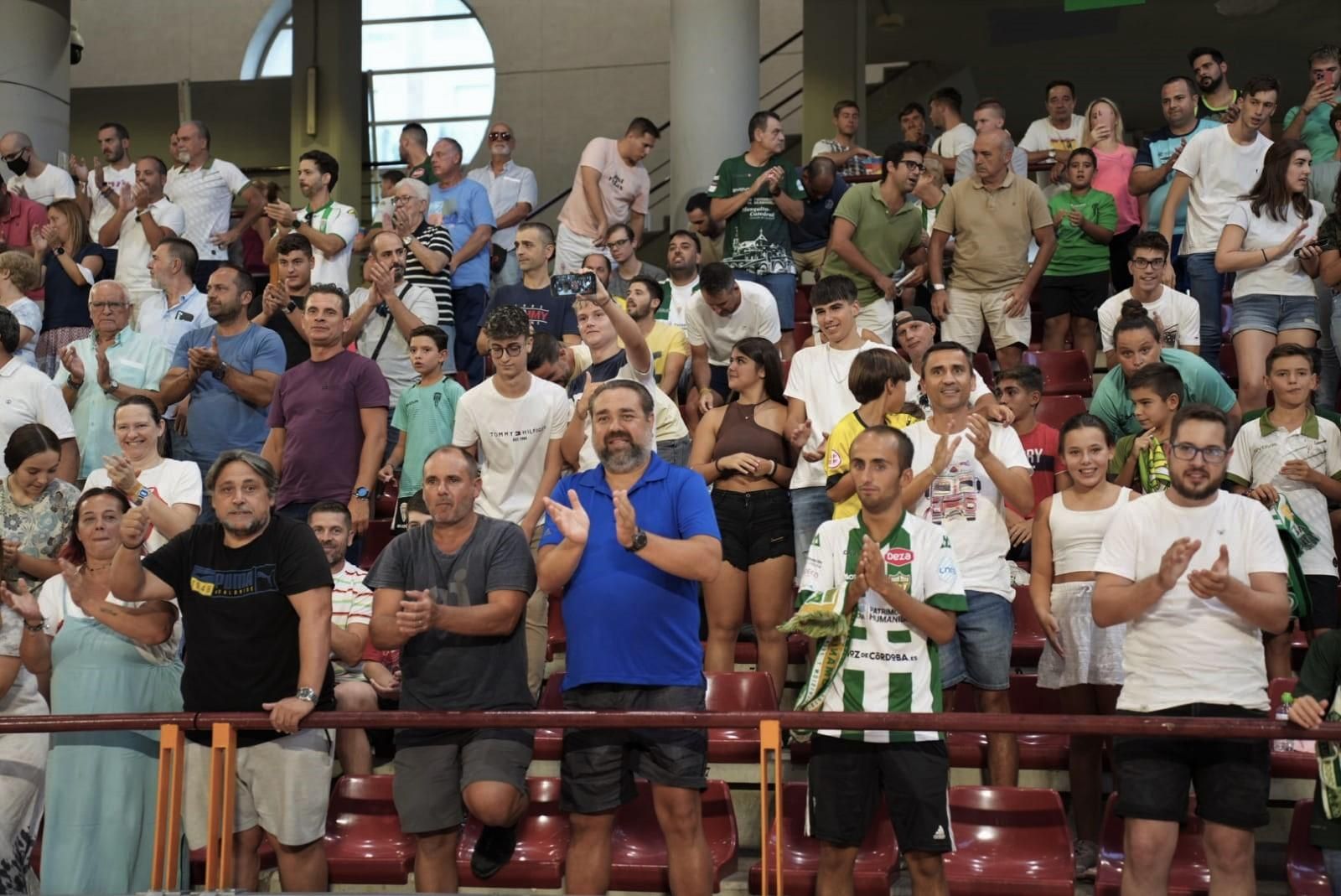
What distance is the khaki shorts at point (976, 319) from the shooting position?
354 inches

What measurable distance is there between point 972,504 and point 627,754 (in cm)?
184

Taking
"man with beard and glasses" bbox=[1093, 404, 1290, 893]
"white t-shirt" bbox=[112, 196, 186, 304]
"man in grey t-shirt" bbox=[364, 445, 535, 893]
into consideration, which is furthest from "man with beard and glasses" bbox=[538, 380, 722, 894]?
"white t-shirt" bbox=[112, 196, 186, 304]

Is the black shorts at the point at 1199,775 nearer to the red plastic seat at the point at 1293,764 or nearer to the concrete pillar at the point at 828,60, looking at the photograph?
the red plastic seat at the point at 1293,764

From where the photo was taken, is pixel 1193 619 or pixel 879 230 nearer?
pixel 1193 619

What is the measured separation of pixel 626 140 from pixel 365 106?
8.27m

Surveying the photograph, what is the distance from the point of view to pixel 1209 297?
8.80 meters

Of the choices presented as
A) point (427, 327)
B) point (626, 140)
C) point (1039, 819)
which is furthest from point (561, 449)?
point (626, 140)

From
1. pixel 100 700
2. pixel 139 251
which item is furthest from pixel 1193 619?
pixel 139 251

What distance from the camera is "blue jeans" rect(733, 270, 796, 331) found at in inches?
367

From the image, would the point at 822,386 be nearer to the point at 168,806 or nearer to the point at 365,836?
the point at 365,836

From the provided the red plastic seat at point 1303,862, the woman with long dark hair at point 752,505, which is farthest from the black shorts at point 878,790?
the woman with long dark hair at point 752,505

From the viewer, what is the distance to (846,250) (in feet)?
30.2

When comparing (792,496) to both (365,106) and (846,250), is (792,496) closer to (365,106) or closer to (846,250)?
(846,250)

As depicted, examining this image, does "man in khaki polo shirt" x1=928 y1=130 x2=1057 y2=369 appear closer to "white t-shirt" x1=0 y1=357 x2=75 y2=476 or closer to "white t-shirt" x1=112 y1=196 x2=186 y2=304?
"white t-shirt" x1=0 y1=357 x2=75 y2=476
